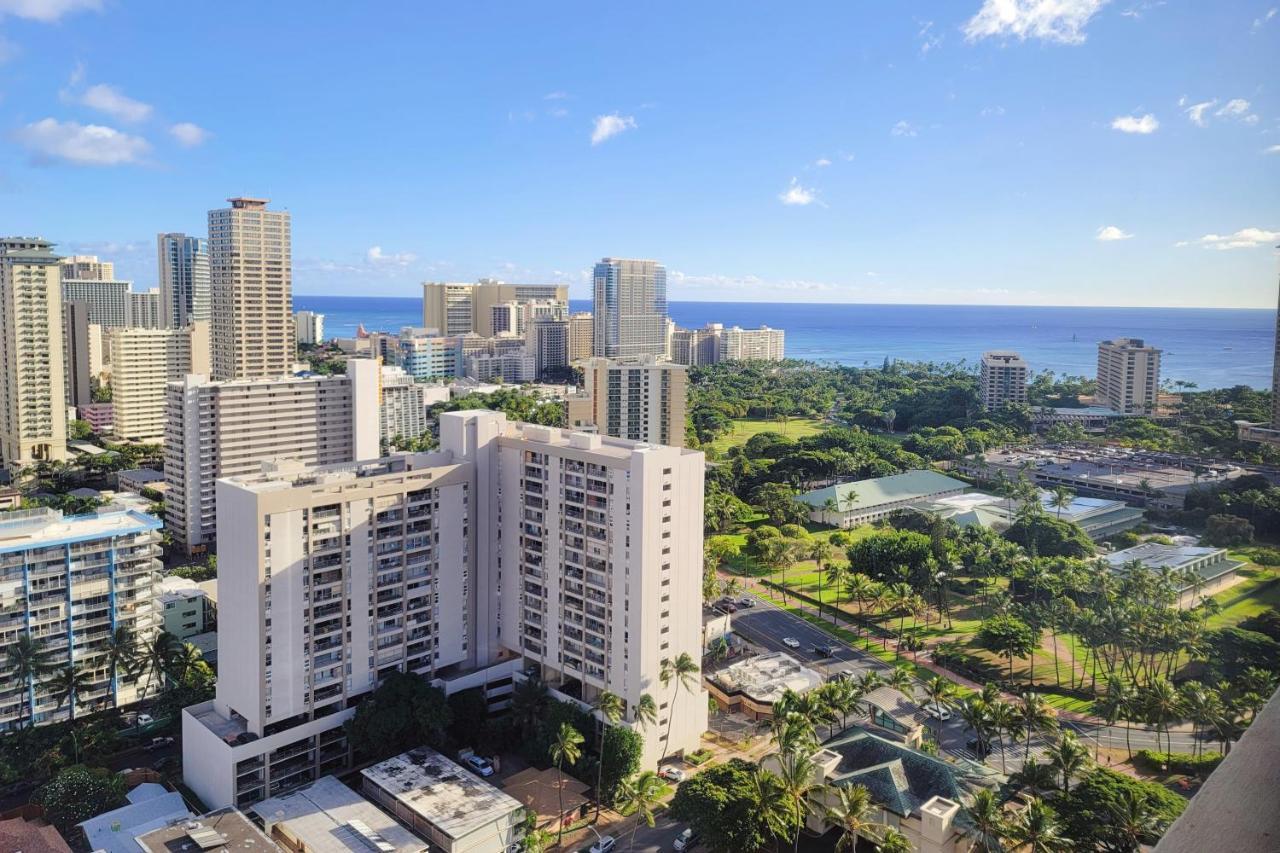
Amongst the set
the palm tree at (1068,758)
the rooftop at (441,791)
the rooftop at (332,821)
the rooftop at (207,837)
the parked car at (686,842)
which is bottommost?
the parked car at (686,842)

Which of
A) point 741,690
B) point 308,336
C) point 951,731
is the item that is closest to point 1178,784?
point 951,731

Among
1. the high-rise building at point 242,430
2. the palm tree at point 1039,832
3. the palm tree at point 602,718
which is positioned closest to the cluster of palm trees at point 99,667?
the palm tree at point 602,718

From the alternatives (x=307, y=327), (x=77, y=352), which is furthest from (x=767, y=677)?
(x=307, y=327)

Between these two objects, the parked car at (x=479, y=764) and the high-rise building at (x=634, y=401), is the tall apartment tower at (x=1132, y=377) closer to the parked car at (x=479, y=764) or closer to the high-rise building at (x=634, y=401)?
the high-rise building at (x=634, y=401)

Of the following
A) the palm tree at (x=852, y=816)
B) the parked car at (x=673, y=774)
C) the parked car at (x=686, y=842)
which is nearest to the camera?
the palm tree at (x=852, y=816)

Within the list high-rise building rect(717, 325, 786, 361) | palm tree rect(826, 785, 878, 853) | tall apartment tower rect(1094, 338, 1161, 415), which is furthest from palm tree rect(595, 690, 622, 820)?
high-rise building rect(717, 325, 786, 361)

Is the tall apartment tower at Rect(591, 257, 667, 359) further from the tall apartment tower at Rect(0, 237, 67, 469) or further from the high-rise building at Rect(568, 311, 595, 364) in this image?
the tall apartment tower at Rect(0, 237, 67, 469)

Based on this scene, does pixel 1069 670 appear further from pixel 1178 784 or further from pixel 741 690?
pixel 741 690
